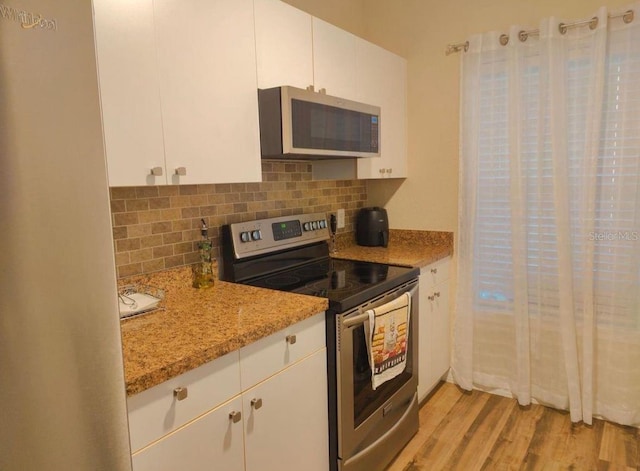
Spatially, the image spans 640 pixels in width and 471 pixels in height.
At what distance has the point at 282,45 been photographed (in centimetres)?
189

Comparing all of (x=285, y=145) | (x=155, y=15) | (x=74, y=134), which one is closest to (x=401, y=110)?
(x=285, y=145)

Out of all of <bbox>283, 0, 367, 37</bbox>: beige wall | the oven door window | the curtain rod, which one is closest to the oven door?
the oven door window

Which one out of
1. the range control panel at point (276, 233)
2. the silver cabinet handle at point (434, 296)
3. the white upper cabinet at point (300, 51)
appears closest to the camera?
the white upper cabinet at point (300, 51)

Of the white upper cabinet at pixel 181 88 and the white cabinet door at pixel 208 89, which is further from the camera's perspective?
the white cabinet door at pixel 208 89

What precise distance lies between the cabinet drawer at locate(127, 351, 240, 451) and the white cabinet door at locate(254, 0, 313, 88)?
1.14 meters

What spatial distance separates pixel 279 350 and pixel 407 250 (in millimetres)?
1488

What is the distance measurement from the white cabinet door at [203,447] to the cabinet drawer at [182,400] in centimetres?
2

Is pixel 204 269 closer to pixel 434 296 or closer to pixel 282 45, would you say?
pixel 282 45

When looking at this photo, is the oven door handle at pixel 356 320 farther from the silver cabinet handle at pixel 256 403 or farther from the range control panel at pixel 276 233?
the range control panel at pixel 276 233

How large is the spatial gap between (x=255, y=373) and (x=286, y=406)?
0.22 metres

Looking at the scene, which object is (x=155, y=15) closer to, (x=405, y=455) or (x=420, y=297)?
(x=420, y=297)

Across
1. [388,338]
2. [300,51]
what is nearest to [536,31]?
[300,51]

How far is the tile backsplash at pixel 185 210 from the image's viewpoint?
1688mm

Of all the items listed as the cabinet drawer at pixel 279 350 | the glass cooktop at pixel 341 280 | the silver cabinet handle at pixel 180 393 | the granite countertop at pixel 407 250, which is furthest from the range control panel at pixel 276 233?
the silver cabinet handle at pixel 180 393
